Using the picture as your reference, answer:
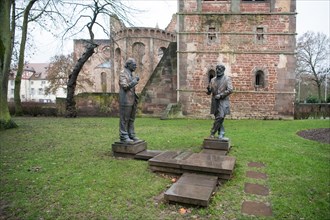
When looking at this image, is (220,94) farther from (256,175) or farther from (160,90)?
(160,90)

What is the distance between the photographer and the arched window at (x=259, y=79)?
17.0 m

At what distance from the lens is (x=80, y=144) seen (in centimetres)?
797

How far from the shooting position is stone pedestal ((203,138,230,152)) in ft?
23.3

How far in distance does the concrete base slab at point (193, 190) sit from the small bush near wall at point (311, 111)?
55.3 feet

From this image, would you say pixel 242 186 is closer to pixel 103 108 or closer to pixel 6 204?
pixel 6 204

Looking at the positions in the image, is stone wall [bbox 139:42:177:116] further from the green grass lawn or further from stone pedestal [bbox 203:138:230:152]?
stone pedestal [bbox 203:138:230:152]

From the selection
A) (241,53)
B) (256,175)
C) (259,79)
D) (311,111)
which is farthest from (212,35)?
(256,175)

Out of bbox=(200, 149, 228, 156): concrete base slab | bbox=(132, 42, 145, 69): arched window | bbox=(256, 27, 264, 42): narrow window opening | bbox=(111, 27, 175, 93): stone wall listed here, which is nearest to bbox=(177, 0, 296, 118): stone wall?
bbox=(256, 27, 264, 42): narrow window opening

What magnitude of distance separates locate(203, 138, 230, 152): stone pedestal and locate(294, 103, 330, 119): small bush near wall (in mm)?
14195

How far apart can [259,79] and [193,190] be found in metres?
14.9

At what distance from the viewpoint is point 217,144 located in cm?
718

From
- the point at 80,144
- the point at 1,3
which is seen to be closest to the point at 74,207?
the point at 80,144

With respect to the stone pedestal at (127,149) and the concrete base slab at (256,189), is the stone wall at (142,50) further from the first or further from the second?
the concrete base slab at (256,189)

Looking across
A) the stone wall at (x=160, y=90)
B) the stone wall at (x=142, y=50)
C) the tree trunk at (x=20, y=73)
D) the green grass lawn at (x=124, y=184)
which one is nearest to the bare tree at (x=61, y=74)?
the stone wall at (x=142, y=50)
